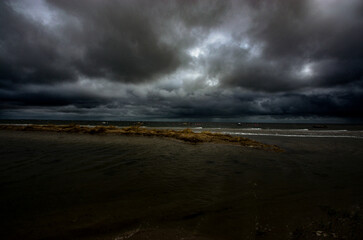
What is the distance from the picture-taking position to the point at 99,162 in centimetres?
708

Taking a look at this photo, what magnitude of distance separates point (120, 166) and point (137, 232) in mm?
4466

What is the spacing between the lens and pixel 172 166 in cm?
684

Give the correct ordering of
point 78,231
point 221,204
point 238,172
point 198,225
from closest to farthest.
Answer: point 78,231 → point 198,225 → point 221,204 → point 238,172

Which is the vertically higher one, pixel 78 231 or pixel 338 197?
pixel 78 231

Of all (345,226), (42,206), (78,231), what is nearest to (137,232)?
(78,231)

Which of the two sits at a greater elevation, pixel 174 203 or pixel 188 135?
pixel 188 135

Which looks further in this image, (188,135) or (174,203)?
(188,135)

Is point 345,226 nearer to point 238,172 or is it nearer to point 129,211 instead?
point 238,172

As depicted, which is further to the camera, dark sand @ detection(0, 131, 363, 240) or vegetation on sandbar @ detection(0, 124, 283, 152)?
vegetation on sandbar @ detection(0, 124, 283, 152)

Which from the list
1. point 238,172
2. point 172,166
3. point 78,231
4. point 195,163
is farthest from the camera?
point 195,163

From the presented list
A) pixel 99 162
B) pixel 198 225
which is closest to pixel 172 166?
pixel 99 162

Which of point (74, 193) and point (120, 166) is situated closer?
point (74, 193)

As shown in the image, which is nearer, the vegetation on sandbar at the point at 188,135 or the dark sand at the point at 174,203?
the dark sand at the point at 174,203

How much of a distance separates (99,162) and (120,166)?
1293 millimetres
